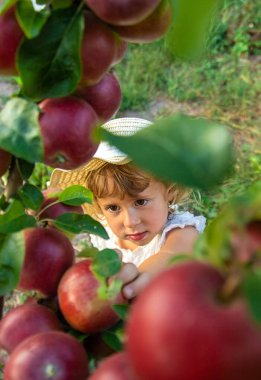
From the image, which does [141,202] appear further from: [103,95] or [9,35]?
[9,35]

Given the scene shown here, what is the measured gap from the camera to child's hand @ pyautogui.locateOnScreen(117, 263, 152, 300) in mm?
783

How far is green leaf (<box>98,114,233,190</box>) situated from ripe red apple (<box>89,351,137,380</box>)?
5.6 inches

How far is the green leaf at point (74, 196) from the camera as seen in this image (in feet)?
2.71

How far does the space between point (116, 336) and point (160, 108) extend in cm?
309

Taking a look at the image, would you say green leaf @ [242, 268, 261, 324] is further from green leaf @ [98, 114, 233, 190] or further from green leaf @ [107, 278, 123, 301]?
green leaf @ [107, 278, 123, 301]

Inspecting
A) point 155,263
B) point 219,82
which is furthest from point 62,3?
point 219,82

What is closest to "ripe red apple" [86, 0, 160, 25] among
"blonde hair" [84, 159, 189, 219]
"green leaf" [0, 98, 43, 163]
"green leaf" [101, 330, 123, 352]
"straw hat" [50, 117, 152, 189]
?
"green leaf" [0, 98, 43, 163]

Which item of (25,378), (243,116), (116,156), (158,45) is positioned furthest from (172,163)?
(158,45)

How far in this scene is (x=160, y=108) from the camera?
369 centimetres

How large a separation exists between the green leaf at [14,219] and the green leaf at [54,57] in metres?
0.13

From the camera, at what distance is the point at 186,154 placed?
0.38m

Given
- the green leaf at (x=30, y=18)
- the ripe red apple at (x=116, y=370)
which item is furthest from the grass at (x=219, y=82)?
the ripe red apple at (x=116, y=370)

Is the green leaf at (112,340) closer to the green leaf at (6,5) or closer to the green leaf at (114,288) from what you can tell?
the green leaf at (114,288)

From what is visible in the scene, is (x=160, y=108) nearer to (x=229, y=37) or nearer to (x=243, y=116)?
(x=243, y=116)
